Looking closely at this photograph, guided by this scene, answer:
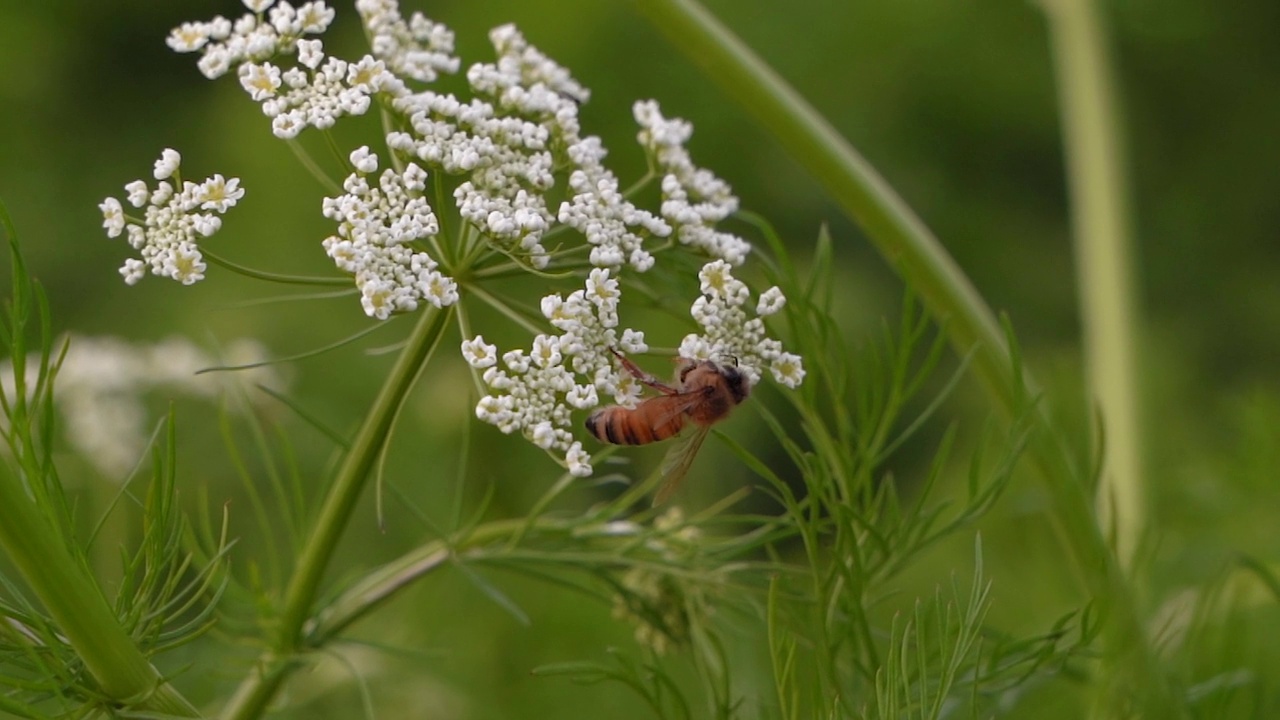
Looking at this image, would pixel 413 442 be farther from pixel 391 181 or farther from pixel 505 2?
pixel 391 181

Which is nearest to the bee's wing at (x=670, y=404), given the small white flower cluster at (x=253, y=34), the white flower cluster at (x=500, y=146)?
the white flower cluster at (x=500, y=146)

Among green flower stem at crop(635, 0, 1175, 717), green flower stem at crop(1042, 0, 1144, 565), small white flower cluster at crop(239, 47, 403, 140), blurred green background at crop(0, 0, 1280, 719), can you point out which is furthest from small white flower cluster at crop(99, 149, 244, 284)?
blurred green background at crop(0, 0, 1280, 719)

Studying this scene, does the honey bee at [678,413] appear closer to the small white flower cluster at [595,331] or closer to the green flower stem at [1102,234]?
the small white flower cluster at [595,331]

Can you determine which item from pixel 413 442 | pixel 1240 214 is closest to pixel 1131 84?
pixel 1240 214

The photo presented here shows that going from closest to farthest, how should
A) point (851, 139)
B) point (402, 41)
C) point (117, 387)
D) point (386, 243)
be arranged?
point (386, 243) → point (402, 41) → point (117, 387) → point (851, 139)

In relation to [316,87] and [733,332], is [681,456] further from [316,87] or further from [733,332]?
[316,87]

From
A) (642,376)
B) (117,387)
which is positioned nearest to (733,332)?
(642,376)
